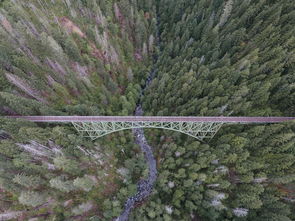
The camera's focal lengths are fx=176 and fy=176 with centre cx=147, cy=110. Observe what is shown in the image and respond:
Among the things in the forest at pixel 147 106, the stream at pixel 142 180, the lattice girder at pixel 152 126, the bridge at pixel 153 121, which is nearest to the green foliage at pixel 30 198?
the forest at pixel 147 106

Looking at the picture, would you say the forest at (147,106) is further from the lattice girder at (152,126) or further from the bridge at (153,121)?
the lattice girder at (152,126)

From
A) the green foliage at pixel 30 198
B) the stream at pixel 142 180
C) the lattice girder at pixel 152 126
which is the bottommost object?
the stream at pixel 142 180

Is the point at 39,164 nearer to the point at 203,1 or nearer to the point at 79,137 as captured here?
the point at 79,137

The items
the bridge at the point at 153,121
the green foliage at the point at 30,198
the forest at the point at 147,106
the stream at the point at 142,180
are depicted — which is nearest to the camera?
the green foliage at the point at 30,198

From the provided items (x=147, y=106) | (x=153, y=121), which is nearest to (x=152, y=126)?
(x=153, y=121)

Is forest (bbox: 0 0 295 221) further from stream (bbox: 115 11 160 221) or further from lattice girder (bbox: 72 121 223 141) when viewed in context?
lattice girder (bbox: 72 121 223 141)

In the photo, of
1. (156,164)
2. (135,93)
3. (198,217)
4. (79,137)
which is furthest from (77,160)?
(198,217)

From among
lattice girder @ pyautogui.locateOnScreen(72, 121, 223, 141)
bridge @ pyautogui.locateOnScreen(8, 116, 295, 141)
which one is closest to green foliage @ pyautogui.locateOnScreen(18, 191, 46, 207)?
bridge @ pyautogui.locateOnScreen(8, 116, 295, 141)

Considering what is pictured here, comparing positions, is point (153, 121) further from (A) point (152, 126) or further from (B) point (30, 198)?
(B) point (30, 198)
